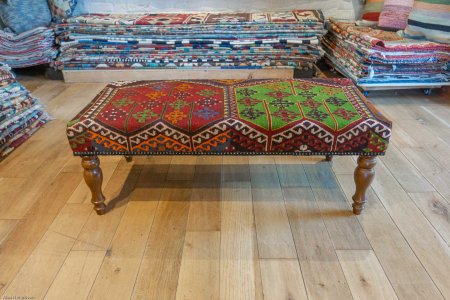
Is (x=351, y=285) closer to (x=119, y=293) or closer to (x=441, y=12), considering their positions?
(x=119, y=293)

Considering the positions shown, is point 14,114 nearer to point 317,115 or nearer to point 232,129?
point 232,129

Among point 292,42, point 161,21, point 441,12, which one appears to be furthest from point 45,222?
point 441,12

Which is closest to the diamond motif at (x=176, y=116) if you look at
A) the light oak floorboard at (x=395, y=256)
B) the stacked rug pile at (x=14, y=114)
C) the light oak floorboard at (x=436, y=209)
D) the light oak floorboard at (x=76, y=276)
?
the light oak floorboard at (x=76, y=276)

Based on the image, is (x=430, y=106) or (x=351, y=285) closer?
(x=351, y=285)

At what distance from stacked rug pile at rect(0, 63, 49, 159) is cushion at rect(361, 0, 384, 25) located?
102 inches

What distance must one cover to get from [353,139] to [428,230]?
488 mm

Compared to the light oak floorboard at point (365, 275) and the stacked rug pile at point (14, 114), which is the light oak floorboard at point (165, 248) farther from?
the stacked rug pile at point (14, 114)

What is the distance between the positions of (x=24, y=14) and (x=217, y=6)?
1600 millimetres

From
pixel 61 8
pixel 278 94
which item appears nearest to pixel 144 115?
pixel 278 94

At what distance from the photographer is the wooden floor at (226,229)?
1.13 meters

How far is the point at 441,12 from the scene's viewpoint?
231 centimetres

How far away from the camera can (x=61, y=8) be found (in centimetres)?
282

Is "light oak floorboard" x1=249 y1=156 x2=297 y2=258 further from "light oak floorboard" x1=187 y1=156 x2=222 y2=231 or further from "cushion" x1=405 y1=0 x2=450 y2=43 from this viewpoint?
"cushion" x1=405 y1=0 x2=450 y2=43

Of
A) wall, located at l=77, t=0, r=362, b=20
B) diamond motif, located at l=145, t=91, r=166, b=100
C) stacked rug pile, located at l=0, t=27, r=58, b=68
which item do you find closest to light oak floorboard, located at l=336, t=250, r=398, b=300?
diamond motif, located at l=145, t=91, r=166, b=100
